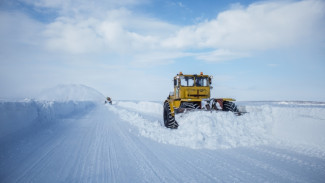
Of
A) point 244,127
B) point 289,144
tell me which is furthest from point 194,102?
point 289,144

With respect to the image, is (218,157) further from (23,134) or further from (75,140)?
(23,134)

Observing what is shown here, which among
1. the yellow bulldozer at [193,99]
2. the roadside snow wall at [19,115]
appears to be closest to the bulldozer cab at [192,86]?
the yellow bulldozer at [193,99]

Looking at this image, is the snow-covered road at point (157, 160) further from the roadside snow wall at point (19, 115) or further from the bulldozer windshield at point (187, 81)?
the bulldozer windshield at point (187, 81)

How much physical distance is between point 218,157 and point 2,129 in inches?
266

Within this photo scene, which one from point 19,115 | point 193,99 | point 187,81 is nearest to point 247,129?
point 193,99

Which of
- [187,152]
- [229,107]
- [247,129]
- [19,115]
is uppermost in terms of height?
[229,107]

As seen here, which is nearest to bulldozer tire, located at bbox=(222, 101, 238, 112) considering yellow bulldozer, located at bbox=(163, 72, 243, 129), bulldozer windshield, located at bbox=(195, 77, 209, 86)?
yellow bulldozer, located at bbox=(163, 72, 243, 129)

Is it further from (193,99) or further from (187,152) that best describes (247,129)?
(187,152)

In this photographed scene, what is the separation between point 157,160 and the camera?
4.71m

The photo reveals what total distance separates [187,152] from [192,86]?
196 inches

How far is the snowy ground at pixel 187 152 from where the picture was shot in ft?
12.5

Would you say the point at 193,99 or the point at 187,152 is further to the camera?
the point at 193,99

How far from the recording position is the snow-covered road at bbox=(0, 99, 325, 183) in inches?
147

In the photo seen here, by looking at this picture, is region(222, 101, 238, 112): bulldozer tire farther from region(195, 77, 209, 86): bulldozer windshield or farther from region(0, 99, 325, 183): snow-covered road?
region(0, 99, 325, 183): snow-covered road
